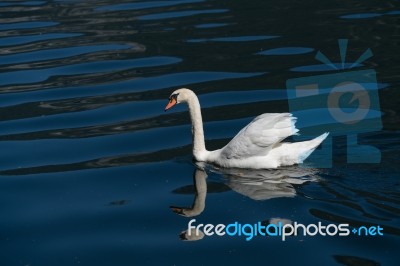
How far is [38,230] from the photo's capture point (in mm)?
9727

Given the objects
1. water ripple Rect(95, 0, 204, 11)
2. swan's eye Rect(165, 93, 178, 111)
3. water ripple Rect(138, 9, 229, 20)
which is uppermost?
water ripple Rect(95, 0, 204, 11)

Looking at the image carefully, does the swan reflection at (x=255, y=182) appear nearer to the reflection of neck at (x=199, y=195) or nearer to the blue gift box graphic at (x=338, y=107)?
the reflection of neck at (x=199, y=195)

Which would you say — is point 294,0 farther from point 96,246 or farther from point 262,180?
point 96,246

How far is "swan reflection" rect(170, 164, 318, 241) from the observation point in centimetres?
1000

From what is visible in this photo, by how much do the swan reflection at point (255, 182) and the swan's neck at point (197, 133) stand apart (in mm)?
247

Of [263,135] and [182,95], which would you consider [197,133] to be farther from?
[263,135]

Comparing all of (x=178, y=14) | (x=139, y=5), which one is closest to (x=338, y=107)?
(x=178, y=14)

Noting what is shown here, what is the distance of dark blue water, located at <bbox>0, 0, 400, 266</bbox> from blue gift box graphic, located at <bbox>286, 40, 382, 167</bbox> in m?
0.12

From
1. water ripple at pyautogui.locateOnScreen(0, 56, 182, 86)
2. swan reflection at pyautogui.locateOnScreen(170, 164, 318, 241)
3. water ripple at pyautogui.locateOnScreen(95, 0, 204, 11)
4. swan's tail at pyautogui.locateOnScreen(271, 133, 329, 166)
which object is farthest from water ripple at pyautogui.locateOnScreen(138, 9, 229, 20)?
swan's tail at pyautogui.locateOnScreen(271, 133, 329, 166)

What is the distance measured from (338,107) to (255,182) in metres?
3.12

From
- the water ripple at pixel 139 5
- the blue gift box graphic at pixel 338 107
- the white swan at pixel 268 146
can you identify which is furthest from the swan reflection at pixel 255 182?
the water ripple at pixel 139 5

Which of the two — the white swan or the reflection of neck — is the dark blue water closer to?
the reflection of neck

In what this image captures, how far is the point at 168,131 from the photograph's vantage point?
1277 centimetres

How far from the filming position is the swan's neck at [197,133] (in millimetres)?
11555
